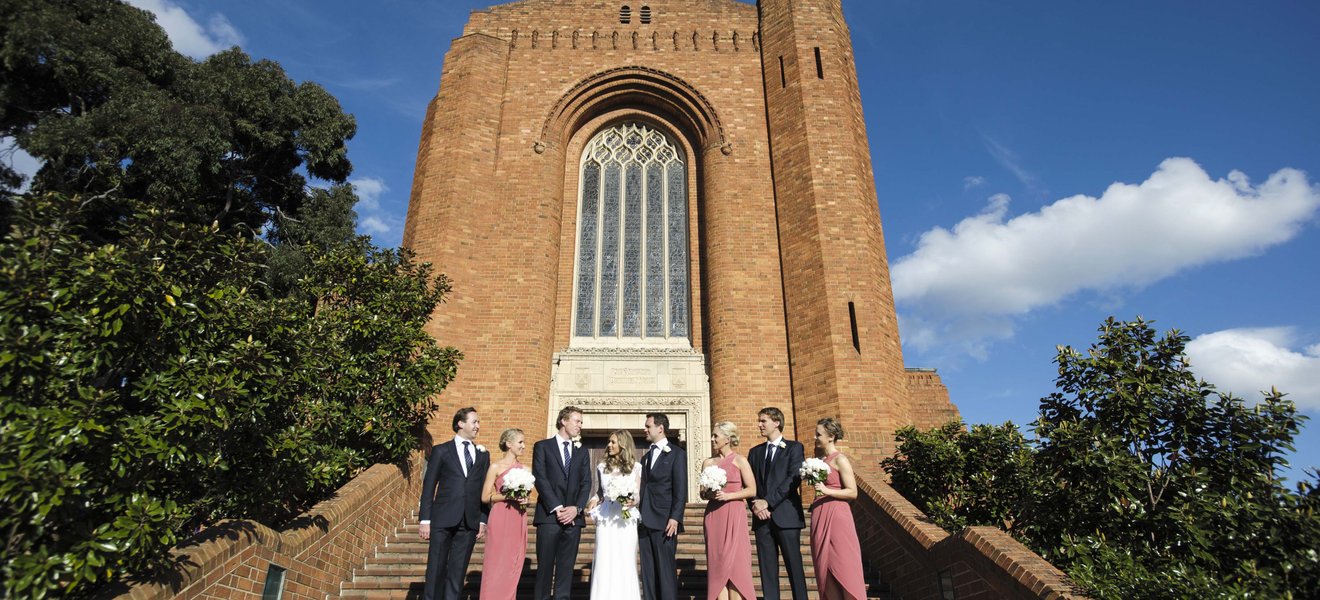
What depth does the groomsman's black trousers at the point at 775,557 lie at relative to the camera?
18.0 feet

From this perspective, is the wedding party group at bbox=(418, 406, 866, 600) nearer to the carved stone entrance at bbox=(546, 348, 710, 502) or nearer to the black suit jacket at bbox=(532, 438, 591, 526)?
the black suit jacket at bbox=(532, 438, 591, 526)

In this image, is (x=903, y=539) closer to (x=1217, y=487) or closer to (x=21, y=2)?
(x=1217, y=487)

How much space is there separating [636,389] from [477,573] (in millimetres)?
6428

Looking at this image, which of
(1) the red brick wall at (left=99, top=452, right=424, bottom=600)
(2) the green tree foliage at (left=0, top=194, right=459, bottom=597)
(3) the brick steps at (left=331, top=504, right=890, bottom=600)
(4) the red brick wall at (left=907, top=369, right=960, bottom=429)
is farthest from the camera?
(4) the red brick wall at (left=907, top=369, right=960, bottom=429)

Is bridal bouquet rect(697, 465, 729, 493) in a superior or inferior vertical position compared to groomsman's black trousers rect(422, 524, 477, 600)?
superior

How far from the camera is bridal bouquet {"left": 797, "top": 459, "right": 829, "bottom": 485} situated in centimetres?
562

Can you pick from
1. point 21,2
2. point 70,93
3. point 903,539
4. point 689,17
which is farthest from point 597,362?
point 21,2

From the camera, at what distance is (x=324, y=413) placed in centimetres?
779

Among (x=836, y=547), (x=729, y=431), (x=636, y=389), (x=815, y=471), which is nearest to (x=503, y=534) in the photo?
(x=729, y=431)

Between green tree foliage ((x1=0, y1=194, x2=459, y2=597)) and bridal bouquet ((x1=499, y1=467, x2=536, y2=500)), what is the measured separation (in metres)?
2.14

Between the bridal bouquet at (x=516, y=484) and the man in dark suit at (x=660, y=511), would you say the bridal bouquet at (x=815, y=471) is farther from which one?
the bridal bouquet at (x=516, y=484)

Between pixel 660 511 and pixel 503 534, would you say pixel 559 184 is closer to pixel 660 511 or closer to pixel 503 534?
pixel 503 534

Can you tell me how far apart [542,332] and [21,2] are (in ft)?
37.3

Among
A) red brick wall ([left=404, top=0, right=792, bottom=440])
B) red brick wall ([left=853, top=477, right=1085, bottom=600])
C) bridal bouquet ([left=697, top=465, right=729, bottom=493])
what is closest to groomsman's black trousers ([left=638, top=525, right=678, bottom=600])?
bridal bouquet ([left=697, top=465, right=729, bottom=493])
